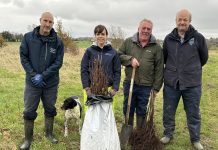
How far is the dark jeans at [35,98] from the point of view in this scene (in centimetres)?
583

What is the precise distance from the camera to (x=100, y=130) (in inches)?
213

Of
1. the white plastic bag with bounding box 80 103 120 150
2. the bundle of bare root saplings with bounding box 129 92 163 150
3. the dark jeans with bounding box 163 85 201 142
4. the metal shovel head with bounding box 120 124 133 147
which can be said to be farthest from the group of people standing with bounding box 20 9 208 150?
the metal shovel head with bounding box 120 124 133 147

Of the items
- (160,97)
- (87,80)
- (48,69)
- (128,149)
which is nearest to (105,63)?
(87,80)

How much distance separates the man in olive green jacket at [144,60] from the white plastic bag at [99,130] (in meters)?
0.87

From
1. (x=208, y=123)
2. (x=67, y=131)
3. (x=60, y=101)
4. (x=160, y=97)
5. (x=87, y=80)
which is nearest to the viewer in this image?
(x=87, y=80)

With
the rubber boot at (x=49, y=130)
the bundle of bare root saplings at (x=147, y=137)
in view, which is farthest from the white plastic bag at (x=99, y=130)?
the rubber boot at (x=49, y=130)

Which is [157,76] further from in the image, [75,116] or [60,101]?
[60,101]

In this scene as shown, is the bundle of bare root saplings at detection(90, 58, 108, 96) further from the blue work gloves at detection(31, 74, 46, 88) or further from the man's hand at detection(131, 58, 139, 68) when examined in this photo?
the blue work gloves at detection(31, 74, 46, 88)

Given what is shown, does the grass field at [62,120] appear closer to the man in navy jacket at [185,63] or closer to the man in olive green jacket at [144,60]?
the man in navy jacket at [185,63]

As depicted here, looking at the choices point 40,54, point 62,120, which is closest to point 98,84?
point 40,54

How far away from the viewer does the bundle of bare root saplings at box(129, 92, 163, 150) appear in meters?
6.12

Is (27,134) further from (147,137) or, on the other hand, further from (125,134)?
(147,137)

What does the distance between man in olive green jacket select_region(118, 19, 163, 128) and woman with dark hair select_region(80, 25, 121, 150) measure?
0.43 m

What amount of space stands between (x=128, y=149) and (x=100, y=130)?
981mm
